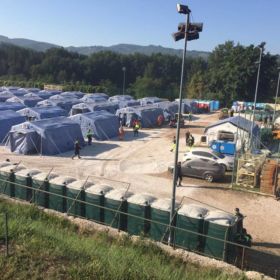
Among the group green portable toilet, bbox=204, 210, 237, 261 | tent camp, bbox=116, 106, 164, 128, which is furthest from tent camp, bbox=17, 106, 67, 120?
green portable toilet, bbox=204, 210, 237, 261

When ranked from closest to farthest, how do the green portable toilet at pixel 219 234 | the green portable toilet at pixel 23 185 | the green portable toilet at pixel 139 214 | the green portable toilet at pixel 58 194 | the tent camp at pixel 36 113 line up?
the green portable toilet at pixel 219 234
the green portable toilet at pixel 139 214
the green portable toilet at pixel 58 194
the green portable toilet at pixel 23 185
the tent camp at pixel 36 113

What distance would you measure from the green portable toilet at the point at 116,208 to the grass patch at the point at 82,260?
1.53m

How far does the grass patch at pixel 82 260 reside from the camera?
28.3 feet

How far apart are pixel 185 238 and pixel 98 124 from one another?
2190 centimetres

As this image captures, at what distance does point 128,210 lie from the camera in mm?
14047

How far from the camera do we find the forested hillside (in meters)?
69.3

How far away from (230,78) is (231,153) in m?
43.3

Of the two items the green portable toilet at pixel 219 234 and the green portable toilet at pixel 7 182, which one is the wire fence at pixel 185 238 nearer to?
the green portable toilet at pixel 219 234

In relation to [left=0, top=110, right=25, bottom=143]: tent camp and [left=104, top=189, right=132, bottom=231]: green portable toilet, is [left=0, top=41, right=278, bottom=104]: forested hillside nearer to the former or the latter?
[left=0, top=110, right=25, bottom=143]: tent camp

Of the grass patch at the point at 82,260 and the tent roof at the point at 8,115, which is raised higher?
the tent roof at the point at 8,115

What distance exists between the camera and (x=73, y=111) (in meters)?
42.6

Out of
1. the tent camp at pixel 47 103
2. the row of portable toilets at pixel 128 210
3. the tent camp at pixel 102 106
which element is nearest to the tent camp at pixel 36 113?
the tent camp at pixel 102 106

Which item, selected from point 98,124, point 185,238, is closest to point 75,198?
point 185,238

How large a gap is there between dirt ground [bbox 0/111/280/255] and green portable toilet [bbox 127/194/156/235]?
366cm
